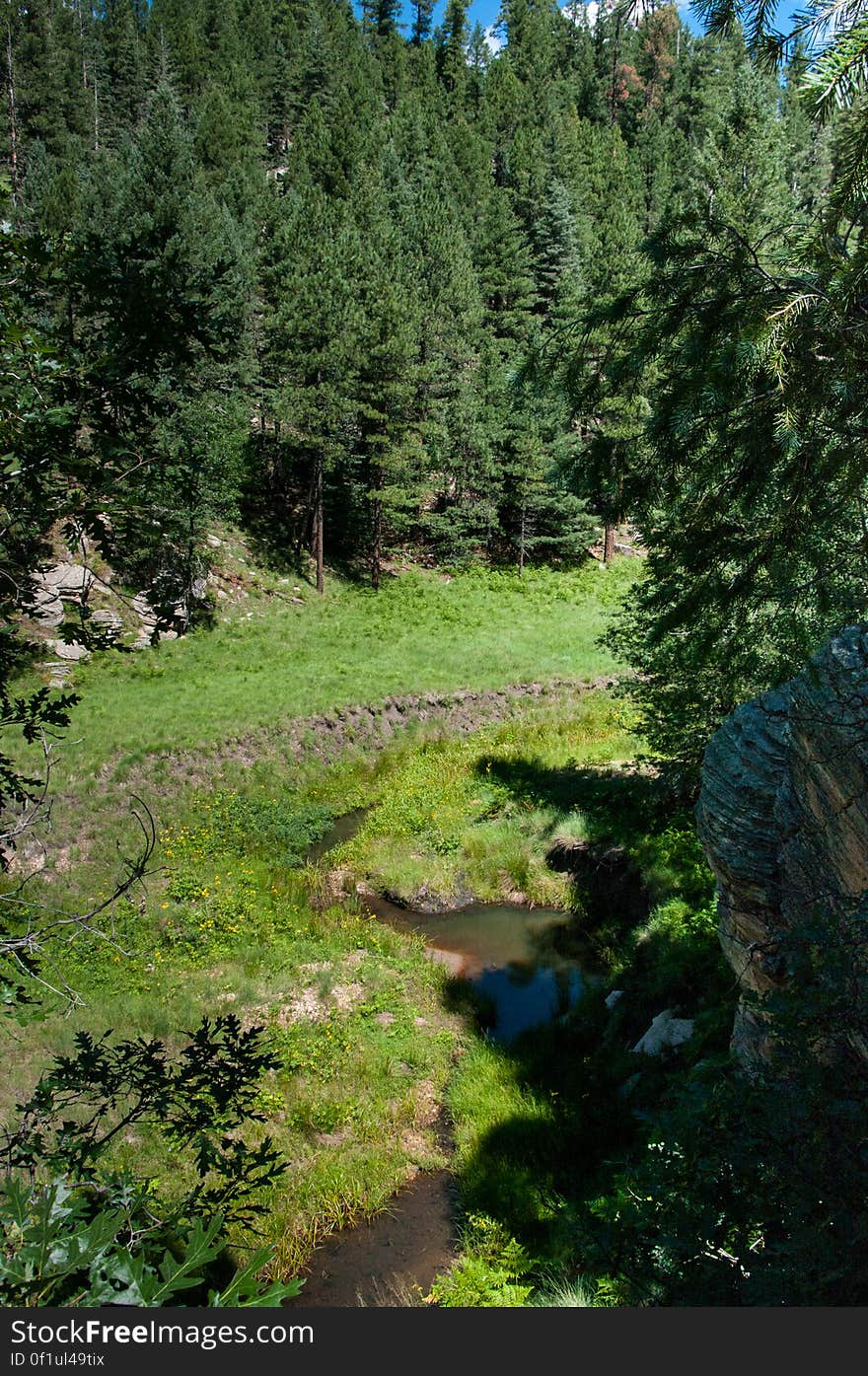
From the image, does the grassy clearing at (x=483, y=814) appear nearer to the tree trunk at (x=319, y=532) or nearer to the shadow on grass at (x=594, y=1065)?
the shadow on grass at (x=594, y=1065)

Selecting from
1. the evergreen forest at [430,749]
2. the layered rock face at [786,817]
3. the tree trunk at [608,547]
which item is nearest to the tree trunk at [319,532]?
the evergreen forest at [430,749]

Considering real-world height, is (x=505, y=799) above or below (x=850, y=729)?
below

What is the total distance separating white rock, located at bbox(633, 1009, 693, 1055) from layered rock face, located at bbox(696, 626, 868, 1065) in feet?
8.32

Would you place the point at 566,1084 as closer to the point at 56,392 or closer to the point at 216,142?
the point at 56,392

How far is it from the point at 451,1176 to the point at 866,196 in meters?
8.47

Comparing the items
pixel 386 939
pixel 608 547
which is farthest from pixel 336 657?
pixel 608 547

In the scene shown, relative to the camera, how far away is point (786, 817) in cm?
482

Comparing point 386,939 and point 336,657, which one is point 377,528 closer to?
point 336,657

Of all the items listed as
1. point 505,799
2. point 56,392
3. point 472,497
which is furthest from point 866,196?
point 472,497

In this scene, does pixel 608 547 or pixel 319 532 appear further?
pixel 608 547

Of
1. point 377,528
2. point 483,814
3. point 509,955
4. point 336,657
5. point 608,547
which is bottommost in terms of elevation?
point 509,955

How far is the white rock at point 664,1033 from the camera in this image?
799 centimetres

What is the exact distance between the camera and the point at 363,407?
29.5 m

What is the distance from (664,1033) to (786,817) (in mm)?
4475
